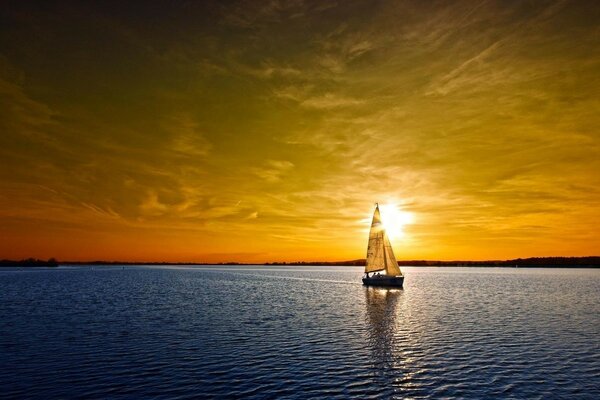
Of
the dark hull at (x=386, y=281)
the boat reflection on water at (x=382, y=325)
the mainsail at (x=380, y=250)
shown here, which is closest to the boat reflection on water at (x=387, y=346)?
the boat reflection on water at (x=382, y=325)

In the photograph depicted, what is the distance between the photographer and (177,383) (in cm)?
2792

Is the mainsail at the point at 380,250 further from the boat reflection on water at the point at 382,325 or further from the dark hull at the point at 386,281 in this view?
the boat reflection on water at the point at 382,325

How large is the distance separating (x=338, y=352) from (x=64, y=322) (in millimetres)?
40470

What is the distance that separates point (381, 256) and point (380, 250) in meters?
2.00

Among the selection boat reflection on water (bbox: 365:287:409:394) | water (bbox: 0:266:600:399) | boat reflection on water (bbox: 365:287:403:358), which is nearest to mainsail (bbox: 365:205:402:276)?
boat reflection on water (bbox: 365:287:403:358)

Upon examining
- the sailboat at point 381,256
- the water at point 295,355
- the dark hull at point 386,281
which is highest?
the sailboat at point 381,256

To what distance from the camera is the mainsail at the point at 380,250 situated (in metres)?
109

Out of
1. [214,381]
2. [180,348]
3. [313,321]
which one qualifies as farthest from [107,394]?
[313,321]

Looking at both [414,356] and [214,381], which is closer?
[214,381]

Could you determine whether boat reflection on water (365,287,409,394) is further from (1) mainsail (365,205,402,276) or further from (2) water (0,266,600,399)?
(1) mainsail (365,205,402,276)

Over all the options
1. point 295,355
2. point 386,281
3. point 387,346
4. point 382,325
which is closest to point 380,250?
point 386,281

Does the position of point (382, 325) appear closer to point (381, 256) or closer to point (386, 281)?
point (381, 256)

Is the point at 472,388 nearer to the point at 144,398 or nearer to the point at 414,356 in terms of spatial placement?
the point at 414,356

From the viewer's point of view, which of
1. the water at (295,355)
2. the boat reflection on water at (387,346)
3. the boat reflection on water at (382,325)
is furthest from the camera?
the boat reflection on water at (382,325)
